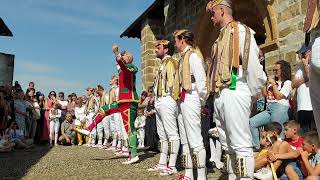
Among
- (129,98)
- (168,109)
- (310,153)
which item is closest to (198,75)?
(168,109)

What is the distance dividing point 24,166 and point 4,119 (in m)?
3.55

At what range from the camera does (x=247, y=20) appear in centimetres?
980

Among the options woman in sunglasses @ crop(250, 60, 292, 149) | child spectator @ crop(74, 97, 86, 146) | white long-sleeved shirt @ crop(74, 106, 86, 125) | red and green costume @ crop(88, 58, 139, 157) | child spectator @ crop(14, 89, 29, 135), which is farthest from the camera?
white long-sleeved shirt @ crop(74, 106, 86, 125)

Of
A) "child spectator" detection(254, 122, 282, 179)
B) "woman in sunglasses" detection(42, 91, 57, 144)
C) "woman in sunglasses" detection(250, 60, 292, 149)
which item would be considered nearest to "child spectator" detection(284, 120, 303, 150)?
"child spectator" detection(254, 122, 282, 179)

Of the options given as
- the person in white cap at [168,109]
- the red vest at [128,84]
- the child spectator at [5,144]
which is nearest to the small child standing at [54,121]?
the child spectator at [5,144]

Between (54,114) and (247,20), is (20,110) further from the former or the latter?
(247,20)

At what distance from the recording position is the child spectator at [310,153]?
13.6ft

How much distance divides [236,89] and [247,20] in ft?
22.5

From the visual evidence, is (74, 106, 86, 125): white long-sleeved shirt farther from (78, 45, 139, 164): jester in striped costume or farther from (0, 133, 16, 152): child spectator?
(78, 45, 139, 164): jester in striped costume

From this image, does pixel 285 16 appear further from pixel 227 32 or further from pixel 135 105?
pixel 227 32

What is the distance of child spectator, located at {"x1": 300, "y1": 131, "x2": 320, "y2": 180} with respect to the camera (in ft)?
13.6

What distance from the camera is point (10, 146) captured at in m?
9.44

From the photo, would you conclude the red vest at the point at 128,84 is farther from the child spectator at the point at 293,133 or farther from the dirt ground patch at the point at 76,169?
the child spectator at the point at 293,133

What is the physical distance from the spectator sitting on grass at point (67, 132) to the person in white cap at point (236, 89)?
30.9ft
